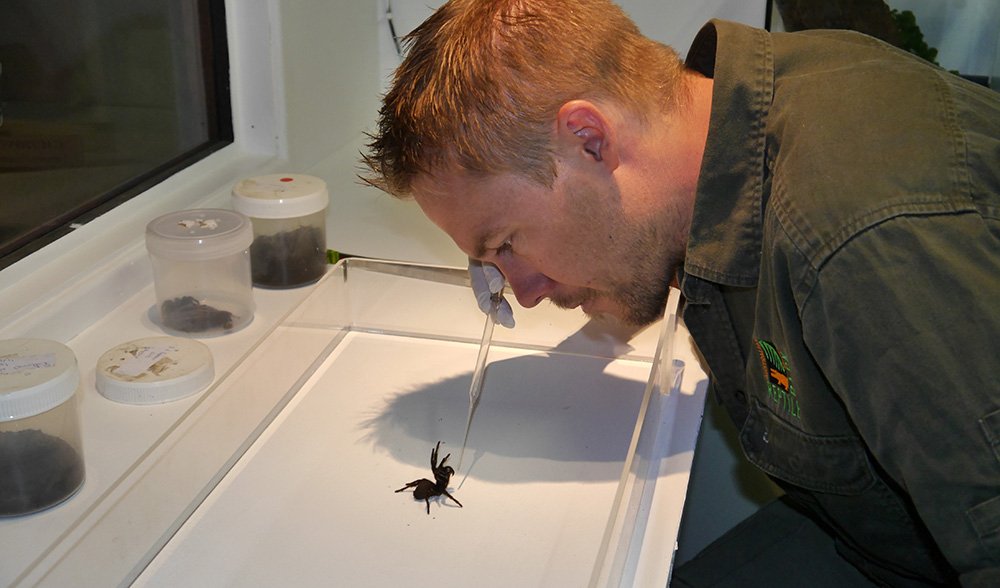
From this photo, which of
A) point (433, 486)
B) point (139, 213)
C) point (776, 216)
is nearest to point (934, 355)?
point (776, 216)

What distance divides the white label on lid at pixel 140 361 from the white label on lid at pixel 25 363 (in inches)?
7.7

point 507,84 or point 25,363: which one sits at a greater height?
point 507,84

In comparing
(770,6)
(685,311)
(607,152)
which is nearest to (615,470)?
(685,311)

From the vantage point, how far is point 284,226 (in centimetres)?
Answer: 161

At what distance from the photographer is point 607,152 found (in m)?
1.10

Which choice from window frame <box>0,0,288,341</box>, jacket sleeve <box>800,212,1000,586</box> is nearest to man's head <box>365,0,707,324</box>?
jacket sleeve <box>800,212,1000,586</box>

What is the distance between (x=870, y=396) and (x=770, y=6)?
1.29 m

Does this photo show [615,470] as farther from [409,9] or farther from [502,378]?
[409,9]

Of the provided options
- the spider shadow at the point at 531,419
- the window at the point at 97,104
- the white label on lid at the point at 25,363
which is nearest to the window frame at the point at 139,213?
the window at the point at 97,104

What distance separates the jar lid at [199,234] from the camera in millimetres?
1435

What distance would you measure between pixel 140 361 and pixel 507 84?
609mm

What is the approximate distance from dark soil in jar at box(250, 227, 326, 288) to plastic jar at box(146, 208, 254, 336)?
0.10m

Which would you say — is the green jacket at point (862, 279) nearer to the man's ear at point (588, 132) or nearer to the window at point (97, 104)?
the man's ear at point (588, 132)

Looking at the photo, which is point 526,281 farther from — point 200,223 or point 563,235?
point 200,223
